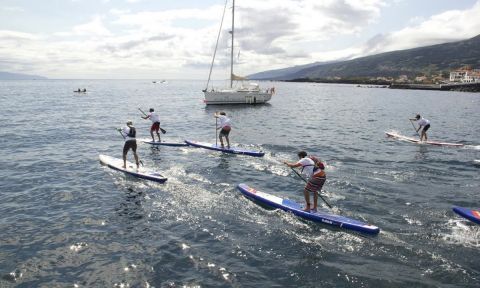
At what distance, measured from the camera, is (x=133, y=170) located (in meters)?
19.0

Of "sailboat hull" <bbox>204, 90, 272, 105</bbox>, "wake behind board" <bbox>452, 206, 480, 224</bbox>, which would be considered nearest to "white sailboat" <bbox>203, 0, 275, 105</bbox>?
"sailboat hull" <bbox>204, 90, 272, 105</bbox>

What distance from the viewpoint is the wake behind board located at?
13.2 metres

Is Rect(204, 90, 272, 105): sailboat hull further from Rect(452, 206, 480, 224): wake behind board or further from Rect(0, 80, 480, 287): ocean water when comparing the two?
Rect(452, 206, 480, 224): wake behind board

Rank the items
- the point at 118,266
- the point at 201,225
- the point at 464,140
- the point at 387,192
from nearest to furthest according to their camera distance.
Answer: the point at 118,266
the point at 201,225
the point at 387,192
the point at 464,140

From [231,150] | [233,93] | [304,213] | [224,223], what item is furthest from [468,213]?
[233,93]

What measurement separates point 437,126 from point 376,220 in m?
34.2

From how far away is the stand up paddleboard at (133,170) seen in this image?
17.8 meters

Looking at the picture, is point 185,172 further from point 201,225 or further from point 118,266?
point 118,266

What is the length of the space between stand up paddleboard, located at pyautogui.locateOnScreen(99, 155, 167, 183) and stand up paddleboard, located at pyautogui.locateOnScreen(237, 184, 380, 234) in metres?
4.28

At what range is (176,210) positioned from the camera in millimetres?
14281

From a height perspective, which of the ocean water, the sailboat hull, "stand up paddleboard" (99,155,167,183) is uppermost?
the sailboat hull

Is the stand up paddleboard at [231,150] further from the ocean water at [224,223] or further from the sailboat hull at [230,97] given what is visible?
the sailboat hull at [230,97]

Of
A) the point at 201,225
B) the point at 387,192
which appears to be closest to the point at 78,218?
the point at 201,225

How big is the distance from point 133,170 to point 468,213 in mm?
15560
